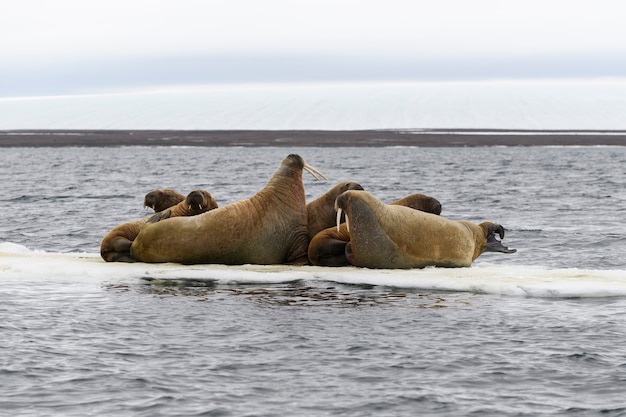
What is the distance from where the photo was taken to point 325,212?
14.9 metres

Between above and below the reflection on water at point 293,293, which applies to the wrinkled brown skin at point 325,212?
above

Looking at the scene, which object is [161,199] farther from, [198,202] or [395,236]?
[395,236]

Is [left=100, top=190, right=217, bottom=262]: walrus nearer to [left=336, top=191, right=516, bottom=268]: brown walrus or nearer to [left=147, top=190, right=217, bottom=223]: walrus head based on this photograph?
[left=147, top=190, right=217, bottom=223]: walrus head

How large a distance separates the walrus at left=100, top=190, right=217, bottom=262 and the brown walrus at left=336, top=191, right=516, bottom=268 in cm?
209

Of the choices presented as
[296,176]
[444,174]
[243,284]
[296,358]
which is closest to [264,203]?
[296,176]

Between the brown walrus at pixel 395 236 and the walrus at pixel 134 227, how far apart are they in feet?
6.85

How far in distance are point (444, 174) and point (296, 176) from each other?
47.0 metres

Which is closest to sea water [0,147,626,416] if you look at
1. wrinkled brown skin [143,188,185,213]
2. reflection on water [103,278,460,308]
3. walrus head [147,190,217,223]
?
reflection on water [103,278,460,308]

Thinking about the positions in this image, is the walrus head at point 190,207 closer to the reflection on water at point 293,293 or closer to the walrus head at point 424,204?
the reflection on water at point 293,293

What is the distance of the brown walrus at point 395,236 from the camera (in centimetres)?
1371

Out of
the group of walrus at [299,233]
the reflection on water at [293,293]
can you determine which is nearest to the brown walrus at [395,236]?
the group of walrus at [299,233]

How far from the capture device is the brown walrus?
13.7m

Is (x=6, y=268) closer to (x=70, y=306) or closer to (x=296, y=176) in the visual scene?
(x=70, y=306)

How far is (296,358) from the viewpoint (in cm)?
940
